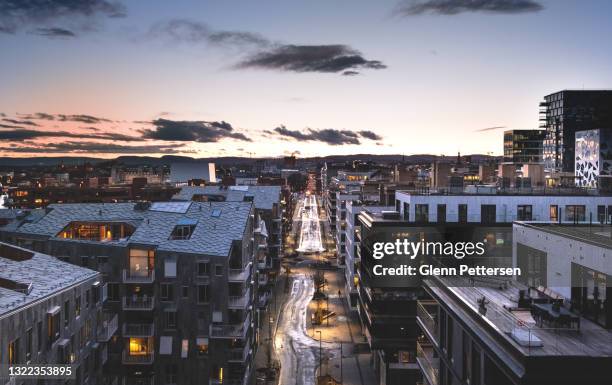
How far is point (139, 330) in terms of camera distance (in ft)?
179

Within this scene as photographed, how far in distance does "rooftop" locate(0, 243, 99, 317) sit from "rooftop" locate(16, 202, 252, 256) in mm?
9853

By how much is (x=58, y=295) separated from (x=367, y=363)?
46391 millimetres

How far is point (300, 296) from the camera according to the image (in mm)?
110688

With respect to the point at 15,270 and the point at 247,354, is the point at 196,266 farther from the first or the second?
the point at 15,270

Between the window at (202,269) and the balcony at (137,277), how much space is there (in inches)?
183

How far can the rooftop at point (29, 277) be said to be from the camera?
34.7m

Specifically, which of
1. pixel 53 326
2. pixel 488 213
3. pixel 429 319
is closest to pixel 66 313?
pixel 53 326

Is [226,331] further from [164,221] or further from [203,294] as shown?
[164,221]

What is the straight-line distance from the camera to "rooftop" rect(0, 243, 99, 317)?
3466cm

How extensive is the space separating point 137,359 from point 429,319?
31558 millimetres

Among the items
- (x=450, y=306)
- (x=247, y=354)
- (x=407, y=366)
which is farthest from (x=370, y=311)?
(x=450, y=306)

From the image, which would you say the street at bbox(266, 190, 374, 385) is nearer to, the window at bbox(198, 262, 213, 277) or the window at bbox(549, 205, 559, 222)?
the window at bbox(198, 262, 213, 277)

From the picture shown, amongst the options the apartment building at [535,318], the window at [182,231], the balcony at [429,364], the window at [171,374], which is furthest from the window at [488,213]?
the window at [171,374]

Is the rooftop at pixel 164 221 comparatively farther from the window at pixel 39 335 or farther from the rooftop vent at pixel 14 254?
the window at pixel 39 335
